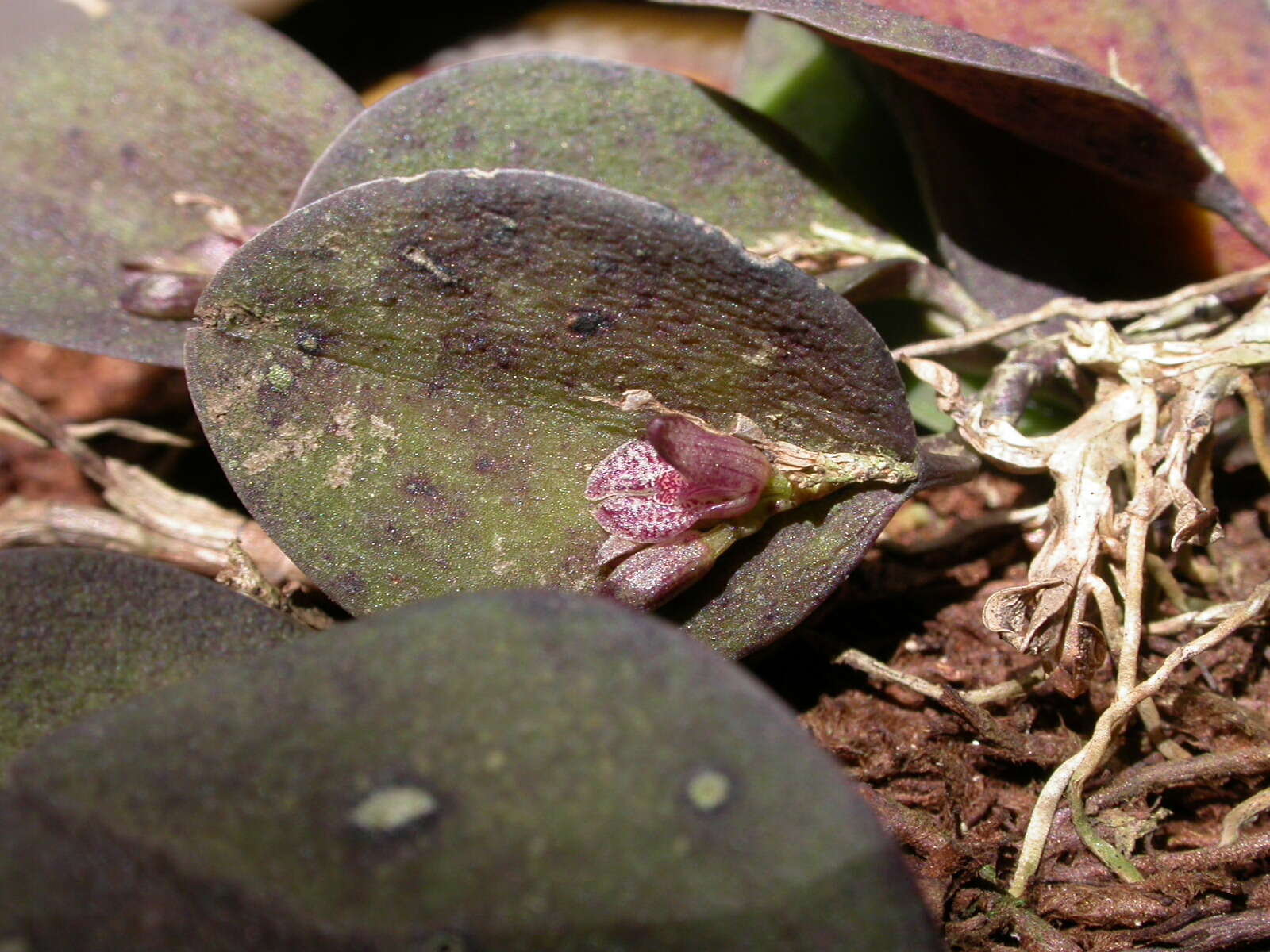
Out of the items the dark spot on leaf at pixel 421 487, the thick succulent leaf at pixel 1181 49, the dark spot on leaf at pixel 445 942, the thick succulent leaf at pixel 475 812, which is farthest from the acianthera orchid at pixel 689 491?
the thick succulent leaf at pixel 1181 49

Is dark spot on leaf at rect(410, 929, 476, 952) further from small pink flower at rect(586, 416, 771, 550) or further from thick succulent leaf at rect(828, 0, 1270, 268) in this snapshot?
thick succulent leaf at rect(828, 0, 1270, 268)

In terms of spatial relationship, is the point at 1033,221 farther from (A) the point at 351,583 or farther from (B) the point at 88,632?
(B) the point at 88,632

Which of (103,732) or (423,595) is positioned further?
(423,595)

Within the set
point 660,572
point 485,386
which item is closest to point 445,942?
point 660,572

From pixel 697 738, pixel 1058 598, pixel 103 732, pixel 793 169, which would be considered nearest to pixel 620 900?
pixel 697 738

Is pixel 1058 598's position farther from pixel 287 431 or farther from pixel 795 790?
pixel 287 431

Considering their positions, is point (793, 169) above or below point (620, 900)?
above
